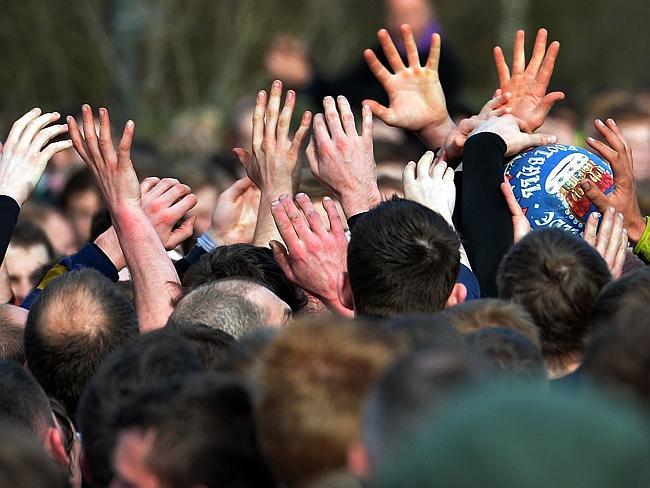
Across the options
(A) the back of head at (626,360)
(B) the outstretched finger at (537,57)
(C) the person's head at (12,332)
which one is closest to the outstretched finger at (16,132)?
(C) the person's head at (12,332)

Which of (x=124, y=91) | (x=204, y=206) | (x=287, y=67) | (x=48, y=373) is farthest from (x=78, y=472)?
(x=124, y=91)

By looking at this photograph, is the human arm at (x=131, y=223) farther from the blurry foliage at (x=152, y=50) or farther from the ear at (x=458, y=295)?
the blurry foliage at (x=152, y=50)

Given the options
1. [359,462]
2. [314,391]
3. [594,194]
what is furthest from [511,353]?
[594,194]

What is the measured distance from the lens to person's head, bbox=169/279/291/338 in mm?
3838

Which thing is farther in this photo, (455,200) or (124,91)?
(124,91)

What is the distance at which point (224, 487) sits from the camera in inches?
98.7

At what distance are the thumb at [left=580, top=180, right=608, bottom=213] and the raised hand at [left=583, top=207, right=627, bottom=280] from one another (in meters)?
0.07

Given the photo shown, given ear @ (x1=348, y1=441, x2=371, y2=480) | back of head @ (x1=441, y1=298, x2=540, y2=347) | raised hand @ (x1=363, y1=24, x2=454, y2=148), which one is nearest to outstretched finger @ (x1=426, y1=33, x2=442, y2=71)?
raised hand @ (x1=363, y1=24, x2=454, y2=148)

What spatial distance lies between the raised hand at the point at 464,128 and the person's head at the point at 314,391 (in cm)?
244

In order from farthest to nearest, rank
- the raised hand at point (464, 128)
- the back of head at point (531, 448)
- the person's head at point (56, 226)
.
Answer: the person's head at point (56, 226)
the raised hand at point (464, 128)
the back of head at point (531, 448)

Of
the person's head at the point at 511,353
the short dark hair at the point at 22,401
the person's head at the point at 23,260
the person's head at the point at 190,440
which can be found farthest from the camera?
the person's head at the point at 23,260

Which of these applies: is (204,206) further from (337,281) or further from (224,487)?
(224,487)

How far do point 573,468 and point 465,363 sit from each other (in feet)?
1.92

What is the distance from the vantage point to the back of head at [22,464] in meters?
2.20
